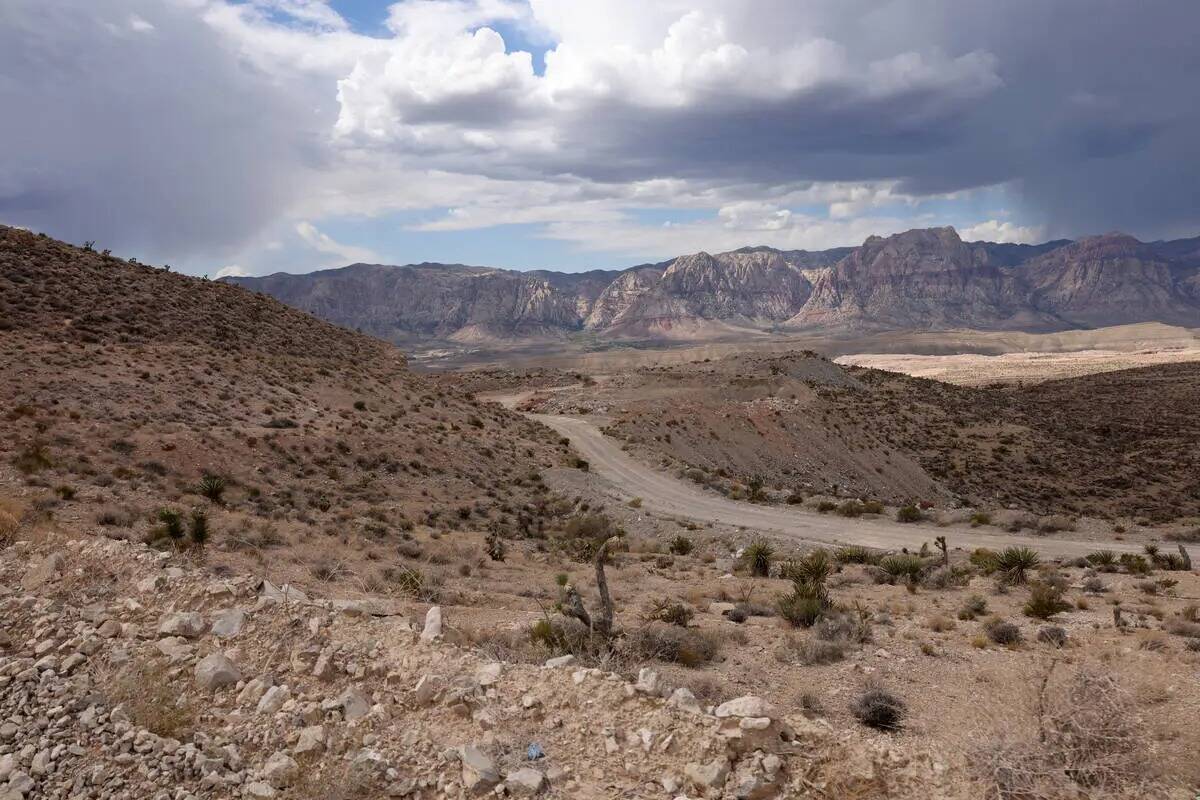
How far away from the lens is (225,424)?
2939 centimetres

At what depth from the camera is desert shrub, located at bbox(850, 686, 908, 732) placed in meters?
8.56

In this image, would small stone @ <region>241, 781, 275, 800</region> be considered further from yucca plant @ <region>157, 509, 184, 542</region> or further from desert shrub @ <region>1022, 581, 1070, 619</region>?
desert shrub @ <region>1022, 581, 1070, 619</region>

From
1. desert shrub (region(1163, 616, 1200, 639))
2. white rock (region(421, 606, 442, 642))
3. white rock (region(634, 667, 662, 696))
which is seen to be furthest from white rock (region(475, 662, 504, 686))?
desert shrub (region(1163, 616, 1200, 639))

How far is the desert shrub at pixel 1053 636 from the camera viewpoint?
11.9 metres

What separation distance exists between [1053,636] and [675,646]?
21.7 feet

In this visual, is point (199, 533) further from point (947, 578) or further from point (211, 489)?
point (947, 578)

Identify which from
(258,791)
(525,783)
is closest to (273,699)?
(258,791)

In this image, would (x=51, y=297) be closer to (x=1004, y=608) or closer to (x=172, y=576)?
(x=172, y=576)

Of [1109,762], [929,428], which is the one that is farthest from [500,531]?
[929,428]

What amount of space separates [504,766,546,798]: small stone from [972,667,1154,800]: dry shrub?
4.17 meters

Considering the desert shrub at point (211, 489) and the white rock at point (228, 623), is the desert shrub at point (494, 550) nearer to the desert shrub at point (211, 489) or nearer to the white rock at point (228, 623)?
the desert shrub at point (211, 489)

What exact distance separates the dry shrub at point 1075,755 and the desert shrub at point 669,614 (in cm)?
585

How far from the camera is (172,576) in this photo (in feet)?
34.9

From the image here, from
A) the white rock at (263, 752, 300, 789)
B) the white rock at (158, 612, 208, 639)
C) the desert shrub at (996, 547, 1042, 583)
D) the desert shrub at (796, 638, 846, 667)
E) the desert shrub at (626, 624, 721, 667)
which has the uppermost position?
the white rock at (158, 612, 208, 639)
